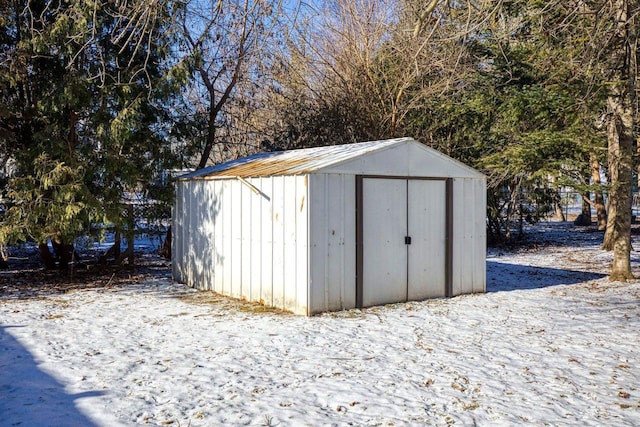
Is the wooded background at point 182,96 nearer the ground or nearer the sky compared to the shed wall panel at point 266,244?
nearer the sky

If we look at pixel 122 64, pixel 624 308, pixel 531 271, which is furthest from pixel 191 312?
pixel 531 271

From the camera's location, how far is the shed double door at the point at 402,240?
819 centimetres

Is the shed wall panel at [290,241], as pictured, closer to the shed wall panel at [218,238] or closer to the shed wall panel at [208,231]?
the shed wall panel at [218,238]

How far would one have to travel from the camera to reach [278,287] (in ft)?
26.6

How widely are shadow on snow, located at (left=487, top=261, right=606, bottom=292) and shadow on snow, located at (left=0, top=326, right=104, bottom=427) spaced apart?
7.22 metres

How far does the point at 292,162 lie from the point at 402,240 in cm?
205

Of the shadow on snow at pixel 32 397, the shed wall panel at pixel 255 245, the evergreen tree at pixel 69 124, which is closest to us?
the shadow on snow at pixel 32 397

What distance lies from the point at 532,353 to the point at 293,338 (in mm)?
2562

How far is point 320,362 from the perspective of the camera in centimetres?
557

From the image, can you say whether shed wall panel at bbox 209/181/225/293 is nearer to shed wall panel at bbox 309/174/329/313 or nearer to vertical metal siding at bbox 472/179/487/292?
shed wall panel at bbox 309/174/329/313

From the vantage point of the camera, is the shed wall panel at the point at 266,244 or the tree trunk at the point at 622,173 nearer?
the shed wall panel at the point at 266,244

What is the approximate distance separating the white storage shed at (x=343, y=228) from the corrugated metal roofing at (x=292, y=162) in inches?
1.3

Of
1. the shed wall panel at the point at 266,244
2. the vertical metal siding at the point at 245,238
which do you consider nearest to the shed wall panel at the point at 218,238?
the vertical metal siding at the point at 245,238

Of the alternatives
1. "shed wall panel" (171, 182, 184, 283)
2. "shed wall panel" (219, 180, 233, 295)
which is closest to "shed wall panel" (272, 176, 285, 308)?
"shed wall panel" (219, 180, 233, 295)
